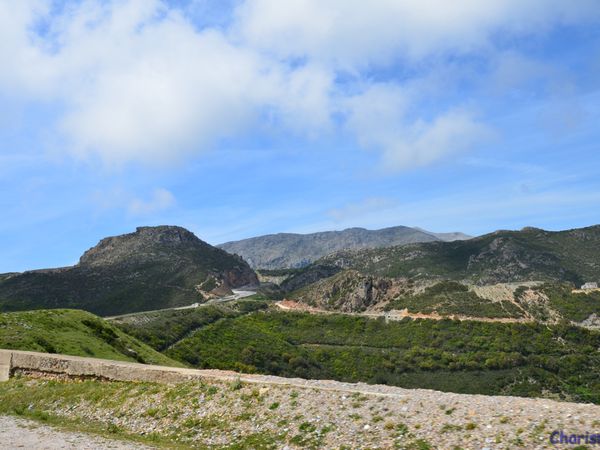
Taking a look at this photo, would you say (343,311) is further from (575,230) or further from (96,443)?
(575,230)

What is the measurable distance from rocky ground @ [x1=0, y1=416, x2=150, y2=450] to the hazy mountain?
112750 mm

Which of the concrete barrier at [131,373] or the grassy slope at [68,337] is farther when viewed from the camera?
the grassy slope at [68,337]

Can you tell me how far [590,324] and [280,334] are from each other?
139 ft

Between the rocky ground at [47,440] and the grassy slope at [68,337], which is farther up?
the grassy slope at [68,337]

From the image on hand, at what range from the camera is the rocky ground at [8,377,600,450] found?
1189 centimetres

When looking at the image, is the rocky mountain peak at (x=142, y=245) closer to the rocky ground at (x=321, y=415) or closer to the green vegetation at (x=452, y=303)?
the green vegetation at (x=452, y=303)

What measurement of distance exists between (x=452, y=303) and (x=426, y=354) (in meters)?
20.9

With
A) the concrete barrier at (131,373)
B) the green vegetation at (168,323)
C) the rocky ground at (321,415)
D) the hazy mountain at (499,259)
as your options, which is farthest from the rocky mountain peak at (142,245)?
the rocky ground at (321,415)

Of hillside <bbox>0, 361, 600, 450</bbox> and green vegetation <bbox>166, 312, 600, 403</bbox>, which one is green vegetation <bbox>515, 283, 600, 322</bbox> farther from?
hillside <bbox>0, 361, 600, 450</bbox>

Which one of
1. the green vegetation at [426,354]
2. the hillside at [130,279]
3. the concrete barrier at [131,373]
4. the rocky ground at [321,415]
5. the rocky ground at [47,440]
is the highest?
the hillside at [130,279]

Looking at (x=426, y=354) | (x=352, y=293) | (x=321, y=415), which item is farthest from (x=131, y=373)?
(x=352, y=293)

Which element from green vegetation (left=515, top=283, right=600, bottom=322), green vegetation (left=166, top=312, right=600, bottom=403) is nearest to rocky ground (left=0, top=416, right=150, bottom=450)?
green vegetation (left=166, top=312, right=600, bottom=403)

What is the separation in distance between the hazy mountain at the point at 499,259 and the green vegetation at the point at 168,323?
6947 centimetres

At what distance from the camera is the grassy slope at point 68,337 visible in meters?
29.2
